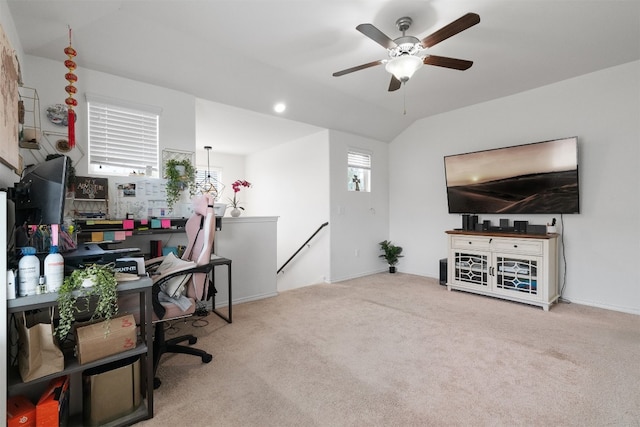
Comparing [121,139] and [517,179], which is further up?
[121,139]

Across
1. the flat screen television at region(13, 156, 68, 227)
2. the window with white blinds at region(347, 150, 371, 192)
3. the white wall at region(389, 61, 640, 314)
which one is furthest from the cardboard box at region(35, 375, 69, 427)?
the white wall at region(389, 61, 640, 314)

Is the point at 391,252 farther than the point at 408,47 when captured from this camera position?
Yes

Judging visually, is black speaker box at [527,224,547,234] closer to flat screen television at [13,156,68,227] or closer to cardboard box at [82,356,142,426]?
cardboard box at [82,356,142,426]

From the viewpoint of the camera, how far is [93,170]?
2877 millimetres

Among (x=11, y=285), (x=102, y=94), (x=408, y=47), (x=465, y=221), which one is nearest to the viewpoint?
(x=11, y=285)

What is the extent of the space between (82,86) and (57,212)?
1.81 m

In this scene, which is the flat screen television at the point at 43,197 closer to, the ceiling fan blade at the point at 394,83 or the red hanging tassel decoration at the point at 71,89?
the red hanging tassel decoration at the point at 71,89

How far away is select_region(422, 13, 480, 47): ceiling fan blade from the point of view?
189 cm

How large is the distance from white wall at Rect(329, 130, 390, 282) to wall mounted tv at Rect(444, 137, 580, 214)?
4.10 feet

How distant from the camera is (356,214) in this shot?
17.1 feet

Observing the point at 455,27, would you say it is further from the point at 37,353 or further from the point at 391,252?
the point at 391,252

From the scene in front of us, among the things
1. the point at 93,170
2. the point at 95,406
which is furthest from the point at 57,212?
the point at 93,170

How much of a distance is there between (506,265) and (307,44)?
11.6 ft

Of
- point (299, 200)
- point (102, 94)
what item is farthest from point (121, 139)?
point (299, 200)
